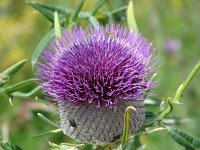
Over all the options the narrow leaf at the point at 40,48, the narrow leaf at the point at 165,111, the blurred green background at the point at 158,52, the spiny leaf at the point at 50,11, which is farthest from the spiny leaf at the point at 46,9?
the narrow leaf at the point at 165,111

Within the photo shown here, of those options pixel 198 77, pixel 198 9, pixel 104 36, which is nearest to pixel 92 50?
pixel 104 36

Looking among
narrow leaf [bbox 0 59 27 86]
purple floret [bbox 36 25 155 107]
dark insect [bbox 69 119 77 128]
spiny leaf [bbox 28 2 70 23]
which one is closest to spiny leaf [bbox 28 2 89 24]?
spiny leaf [bbox 28 2 70 23]

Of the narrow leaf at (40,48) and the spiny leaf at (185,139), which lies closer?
the spiny leaf at (185,139)

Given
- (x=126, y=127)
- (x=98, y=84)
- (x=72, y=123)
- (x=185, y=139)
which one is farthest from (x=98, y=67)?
(x=185, y=139)

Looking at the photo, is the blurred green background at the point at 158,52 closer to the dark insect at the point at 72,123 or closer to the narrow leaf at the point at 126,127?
the dark insect at the point at 72,123

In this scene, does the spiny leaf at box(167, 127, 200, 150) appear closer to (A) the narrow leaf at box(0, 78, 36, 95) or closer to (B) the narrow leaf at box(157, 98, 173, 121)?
(B) the narrow leaf at box(157, 98, 173, 121)

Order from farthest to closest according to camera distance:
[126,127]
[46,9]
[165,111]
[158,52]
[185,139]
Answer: [158,52] < [46,9] < [185,139] < [165,111] < [126,127]

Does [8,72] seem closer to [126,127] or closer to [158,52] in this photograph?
[126,127]
